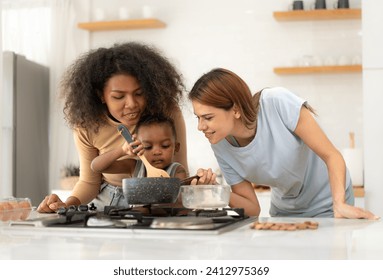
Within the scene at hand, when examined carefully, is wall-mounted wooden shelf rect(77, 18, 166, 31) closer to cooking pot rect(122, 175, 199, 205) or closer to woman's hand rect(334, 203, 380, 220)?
woman's hand rect(334, 203, 380, 220)

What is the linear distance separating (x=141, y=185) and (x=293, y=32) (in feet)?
10.7

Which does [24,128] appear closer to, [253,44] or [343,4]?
[253,44]

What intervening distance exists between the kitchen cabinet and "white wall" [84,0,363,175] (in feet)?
0.21

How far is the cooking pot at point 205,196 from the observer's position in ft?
4.92

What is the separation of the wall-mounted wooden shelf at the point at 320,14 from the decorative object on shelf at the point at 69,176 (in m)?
1.89

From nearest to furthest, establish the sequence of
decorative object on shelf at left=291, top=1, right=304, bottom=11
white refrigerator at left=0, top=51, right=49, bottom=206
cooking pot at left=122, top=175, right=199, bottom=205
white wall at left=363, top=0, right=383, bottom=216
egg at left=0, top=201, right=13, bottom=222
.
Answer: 1. cooking pot at left=122, top=175, right=199, bottom=205
2. egg at left=0, top=201, right=13, bottom=222
3. white wall at left=363, top=0, right=383, bottom=216
4. decorative object on shelf at left=291, top=1, right=304, bottom=11
5. white refrigerator at left=0, top=51, right=49, bottom=206

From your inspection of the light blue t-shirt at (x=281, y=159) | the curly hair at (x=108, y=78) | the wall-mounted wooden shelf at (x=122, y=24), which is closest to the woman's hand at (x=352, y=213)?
the light blue t-shirt at (x=281, y=159)

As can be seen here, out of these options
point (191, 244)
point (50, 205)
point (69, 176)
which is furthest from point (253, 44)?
point (191, 244)

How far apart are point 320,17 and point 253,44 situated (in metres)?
0.53

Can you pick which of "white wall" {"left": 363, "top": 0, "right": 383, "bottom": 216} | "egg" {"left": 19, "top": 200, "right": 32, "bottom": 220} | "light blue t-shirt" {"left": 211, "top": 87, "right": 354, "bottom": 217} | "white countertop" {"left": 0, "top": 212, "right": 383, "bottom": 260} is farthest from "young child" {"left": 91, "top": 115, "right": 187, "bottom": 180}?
"white wall" {"left": 363, "top": 0, "right": 383, "bottom": 216}

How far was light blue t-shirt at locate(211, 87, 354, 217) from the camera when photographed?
199 cm
